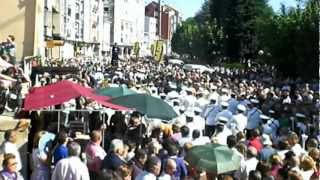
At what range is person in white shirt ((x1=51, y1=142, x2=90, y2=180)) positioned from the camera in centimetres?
966

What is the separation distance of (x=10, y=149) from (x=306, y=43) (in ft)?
101

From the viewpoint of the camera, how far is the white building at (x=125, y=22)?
125 meters

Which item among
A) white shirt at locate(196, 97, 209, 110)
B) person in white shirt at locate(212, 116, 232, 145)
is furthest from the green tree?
person in white shirt at locate(212, 116, 232, 145)

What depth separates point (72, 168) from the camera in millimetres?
9680

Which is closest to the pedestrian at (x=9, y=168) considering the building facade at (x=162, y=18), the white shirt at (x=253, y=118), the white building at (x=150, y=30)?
the white shirt at (x=253, y=118)

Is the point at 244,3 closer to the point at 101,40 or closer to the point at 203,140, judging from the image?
the point at 101,40

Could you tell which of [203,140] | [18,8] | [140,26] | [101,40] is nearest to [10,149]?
[203,140]

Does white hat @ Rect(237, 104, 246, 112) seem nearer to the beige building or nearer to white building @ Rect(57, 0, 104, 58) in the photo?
the beige building

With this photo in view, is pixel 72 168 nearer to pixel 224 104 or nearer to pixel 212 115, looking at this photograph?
pixel 212 115

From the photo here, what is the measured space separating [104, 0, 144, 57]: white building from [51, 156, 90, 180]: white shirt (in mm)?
109612

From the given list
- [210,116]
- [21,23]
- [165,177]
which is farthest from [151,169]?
[21,23]

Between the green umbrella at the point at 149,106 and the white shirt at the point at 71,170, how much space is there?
3.93 metres

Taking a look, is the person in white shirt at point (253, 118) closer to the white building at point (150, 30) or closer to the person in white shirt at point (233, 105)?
the person in white shirt at point (233, 105)

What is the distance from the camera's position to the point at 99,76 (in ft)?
101
